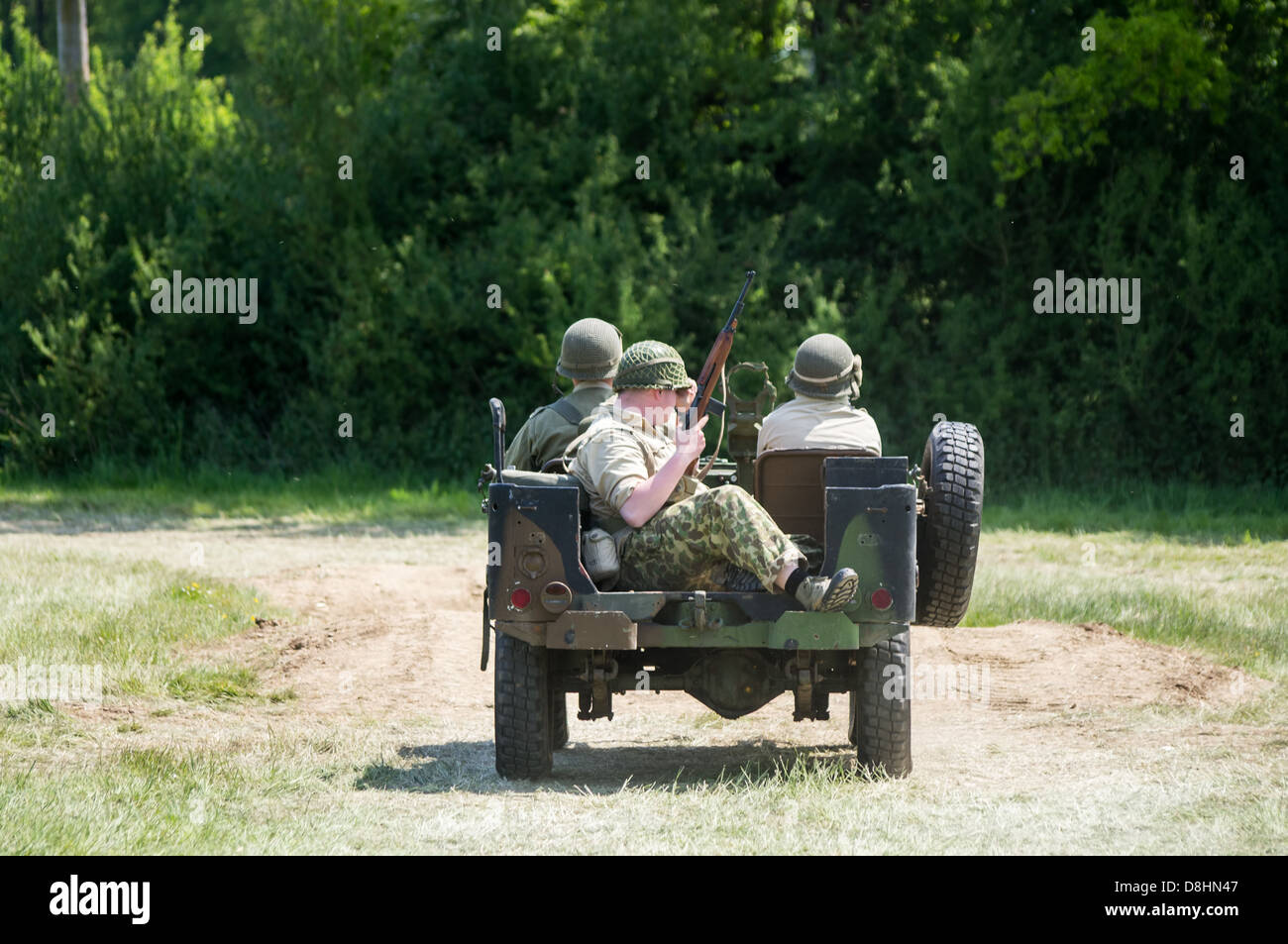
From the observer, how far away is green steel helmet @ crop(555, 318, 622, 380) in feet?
27.6

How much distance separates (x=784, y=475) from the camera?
24.5ft

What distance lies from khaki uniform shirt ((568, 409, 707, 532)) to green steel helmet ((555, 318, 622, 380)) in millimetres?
1127

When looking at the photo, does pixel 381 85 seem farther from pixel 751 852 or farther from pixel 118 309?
pixel 751 852

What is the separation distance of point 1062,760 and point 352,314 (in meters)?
15.3

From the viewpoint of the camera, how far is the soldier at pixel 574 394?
27.6 feet

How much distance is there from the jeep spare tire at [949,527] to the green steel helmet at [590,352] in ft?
5.72

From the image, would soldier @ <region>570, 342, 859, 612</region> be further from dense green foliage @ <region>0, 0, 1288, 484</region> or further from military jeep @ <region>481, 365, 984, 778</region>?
dense green foliage @ <region>0, 0, 1288, 484</region>

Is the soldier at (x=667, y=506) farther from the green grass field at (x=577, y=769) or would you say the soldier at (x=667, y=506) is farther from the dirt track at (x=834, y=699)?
the dirt track at (x=834, y=699)

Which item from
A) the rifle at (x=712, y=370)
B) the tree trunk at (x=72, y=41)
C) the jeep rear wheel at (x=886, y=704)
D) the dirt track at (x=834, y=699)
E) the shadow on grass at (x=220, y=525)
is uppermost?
the tree trunk at (x=72, y=41)

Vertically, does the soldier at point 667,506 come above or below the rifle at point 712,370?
below

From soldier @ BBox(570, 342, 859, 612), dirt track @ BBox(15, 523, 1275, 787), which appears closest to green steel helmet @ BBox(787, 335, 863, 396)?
soldier @ BBox(570, 342, 859, 612)

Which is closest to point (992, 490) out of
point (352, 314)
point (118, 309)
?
point (352, 314)

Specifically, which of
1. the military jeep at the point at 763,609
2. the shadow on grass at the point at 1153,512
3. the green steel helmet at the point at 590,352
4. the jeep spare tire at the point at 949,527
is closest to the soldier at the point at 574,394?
the green steel helmet at the point at 590,352

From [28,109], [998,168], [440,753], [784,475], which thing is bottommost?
[440,753]
